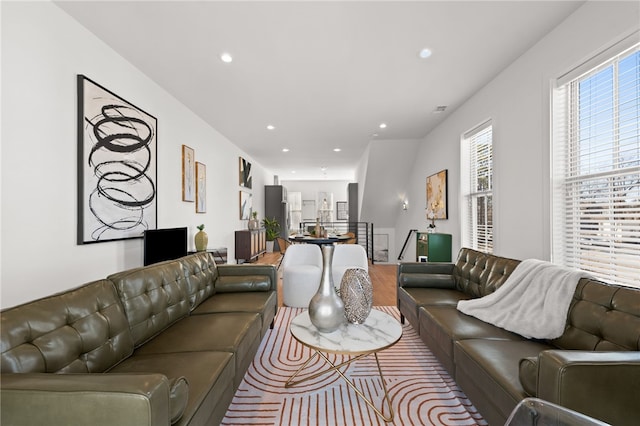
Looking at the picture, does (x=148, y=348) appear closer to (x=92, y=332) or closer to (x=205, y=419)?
(x=92, y=332)

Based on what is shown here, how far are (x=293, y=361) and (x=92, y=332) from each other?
152 cm

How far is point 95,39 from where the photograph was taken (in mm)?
2598

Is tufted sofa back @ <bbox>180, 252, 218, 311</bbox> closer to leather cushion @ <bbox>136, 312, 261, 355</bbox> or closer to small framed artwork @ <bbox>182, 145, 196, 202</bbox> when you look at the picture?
leather cushion @ <bbox>136, 312, 261, 355</bbox>

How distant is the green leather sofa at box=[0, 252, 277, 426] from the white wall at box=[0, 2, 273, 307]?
85 cm

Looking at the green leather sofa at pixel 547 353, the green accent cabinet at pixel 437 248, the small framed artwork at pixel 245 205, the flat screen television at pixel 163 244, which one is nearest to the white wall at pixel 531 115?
the green leather sofa at pixel 547 353

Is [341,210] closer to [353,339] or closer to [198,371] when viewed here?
[353,339]

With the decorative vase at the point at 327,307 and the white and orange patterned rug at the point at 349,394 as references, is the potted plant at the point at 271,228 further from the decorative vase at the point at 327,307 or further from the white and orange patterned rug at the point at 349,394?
the decorative vase at the point at 327,307

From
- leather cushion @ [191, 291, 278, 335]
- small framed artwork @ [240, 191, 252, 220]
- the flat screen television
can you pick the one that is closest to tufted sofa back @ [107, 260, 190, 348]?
leather cushion @ [191, 291, 278, 335]

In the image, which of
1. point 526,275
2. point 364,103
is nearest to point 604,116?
point 526,275

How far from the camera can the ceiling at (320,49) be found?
2.26 m

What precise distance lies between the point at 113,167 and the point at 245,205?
15.3ft

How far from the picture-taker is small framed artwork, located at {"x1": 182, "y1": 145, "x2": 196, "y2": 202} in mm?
4199

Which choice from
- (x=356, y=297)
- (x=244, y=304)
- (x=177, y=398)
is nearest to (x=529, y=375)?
(x=356, y=297)

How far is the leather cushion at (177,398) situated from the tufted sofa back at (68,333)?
520mm
